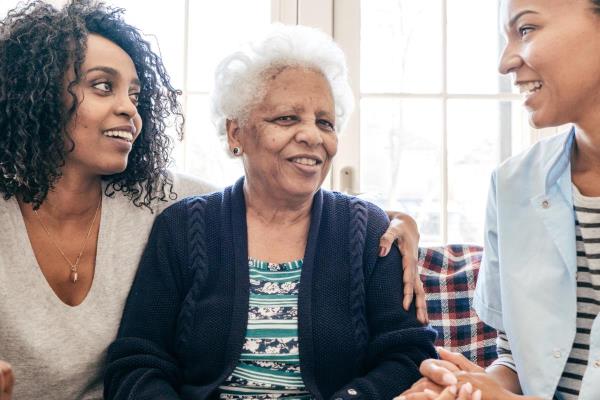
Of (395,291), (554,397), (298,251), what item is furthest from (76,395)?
(554,397)

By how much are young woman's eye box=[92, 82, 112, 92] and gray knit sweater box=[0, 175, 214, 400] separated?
13.1 inches

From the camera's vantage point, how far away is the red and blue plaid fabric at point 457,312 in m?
1.95

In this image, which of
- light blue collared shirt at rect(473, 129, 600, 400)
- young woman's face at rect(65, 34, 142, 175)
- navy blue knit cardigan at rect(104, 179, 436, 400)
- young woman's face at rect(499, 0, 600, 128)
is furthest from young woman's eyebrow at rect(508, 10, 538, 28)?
young woman's face at rect(65, 34, 142, 175)

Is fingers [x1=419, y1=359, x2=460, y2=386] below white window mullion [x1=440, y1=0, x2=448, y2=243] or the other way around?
below

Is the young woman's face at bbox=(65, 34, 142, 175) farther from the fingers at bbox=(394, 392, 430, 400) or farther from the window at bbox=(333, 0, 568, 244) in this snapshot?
the window at bbox=(333, 0, 568, 244)

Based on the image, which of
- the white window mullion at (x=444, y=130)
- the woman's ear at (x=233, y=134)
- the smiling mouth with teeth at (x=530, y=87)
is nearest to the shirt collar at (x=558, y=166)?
the smiling mouth with teeth at (x=530, y=87)

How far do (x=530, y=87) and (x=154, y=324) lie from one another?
1022mm

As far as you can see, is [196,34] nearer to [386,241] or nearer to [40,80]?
[40,80]

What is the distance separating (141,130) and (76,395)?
712mm

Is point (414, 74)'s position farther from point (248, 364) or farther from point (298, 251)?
point (248, 364)

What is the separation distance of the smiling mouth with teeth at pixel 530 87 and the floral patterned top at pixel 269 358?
725mm

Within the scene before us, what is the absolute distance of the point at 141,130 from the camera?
1877 millimetres

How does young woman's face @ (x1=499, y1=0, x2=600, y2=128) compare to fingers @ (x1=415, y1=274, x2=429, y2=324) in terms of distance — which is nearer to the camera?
young woman's face @ (x1=499, y1=0, x2=600, y2=128)

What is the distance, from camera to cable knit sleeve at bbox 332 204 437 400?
1555 mm
